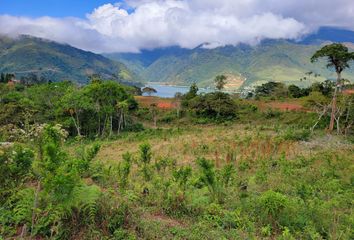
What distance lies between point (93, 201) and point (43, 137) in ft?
4.13

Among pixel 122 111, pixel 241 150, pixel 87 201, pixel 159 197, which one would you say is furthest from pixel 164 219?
pixel 122 111

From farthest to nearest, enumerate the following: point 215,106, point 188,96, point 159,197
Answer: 1. point 188,96
2. point 215,106
3. point 159,197

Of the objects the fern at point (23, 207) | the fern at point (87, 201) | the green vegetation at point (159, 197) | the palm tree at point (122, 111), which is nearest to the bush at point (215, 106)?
the palm tree at point (122, 111)

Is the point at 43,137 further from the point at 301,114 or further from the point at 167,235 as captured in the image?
the point at 301,114

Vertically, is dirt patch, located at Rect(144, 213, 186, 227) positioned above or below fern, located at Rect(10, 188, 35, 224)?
below

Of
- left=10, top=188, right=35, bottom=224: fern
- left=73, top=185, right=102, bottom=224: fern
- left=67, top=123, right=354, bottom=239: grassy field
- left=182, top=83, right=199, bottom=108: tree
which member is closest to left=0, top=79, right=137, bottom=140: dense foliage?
left=182, top=83, right=199, bottom=108: tree

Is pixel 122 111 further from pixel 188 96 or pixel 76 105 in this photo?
pixel 188 96

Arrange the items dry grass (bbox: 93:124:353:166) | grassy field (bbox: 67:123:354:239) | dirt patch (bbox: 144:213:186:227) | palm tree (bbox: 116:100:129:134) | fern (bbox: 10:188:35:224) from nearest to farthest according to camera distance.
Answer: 1. fern (bbox: 10:188:35:224)
2. grassy field (bbox: 67:123:354:239)
3. dirt patch (bbox: 144:213:186:227)
4. dry grass (bbox: 93:124:353:166)
5. palm tree (bbox: 116:100:129:134)

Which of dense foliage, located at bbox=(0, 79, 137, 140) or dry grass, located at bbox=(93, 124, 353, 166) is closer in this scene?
dry grass, located at bbox=(93, 124, 353, 166)

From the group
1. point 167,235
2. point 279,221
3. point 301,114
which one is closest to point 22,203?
point 167,235

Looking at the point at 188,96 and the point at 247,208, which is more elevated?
the point at 188,96

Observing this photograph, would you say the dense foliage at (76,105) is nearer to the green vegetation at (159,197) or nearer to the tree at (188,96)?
the tree at (188,96)

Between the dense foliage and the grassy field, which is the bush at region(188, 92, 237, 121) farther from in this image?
the grassy field

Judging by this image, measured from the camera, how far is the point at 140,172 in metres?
11.2
